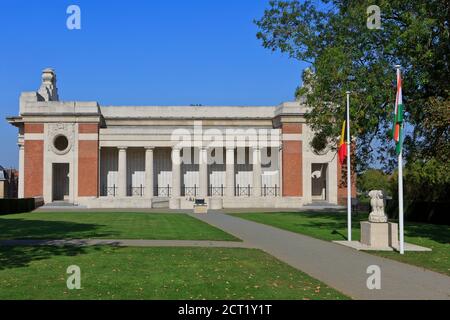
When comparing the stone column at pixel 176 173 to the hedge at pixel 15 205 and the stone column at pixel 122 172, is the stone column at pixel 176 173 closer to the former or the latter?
the stone column at pixel 122 172

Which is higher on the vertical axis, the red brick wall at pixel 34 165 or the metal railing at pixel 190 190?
the red brick wall at pixel 34 165

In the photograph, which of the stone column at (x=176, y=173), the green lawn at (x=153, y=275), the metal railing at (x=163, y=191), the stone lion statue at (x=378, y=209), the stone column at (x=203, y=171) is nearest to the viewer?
the green lawn at (x=153, y=275)

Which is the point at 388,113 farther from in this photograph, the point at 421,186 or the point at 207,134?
the point at 207,134

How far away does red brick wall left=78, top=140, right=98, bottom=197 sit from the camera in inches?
2249

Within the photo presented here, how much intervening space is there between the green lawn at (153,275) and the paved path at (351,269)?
1.92 feet

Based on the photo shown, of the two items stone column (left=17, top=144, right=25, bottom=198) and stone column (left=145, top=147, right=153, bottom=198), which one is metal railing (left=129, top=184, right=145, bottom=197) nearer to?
stone column (left=145, top=147, right=153, bottom=198)

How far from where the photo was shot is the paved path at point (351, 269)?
1046 centimetres

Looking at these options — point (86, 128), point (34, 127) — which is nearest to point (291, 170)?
point (86, 128)

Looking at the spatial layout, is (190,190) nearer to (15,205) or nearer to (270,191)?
(270,191)

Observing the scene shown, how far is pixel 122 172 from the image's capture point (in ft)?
193

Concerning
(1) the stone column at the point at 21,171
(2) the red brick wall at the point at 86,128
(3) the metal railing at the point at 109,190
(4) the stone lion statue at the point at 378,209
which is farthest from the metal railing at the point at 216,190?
(4) the stone lion statue at the point at 378,209

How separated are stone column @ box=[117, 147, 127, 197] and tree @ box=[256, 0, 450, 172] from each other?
1285 inches
